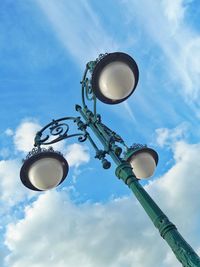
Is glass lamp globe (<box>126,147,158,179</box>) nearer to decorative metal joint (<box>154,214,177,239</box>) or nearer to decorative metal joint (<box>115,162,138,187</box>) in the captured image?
decorative metal joint (<box>115,162,138,187</box>)

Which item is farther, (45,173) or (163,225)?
(45,173)

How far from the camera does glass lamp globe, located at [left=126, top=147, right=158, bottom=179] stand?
6.57 meters

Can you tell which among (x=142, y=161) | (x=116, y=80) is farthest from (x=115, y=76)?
(x=142, y=161)

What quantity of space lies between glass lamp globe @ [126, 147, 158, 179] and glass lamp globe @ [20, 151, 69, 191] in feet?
3.82

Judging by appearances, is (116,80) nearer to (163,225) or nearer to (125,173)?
(125,173)

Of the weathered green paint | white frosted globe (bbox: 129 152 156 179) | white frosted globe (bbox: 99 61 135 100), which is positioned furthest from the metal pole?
white frosted globe (bbox: 129 152 156 179)

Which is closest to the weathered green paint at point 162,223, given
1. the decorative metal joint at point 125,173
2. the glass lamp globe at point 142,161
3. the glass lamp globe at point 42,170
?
the decorative metal joint at point 125,173

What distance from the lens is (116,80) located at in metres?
6.03

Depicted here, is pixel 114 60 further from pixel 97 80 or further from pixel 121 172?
pixel 121 172

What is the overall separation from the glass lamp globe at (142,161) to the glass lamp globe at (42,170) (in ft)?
3.82

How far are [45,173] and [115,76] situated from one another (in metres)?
1.90

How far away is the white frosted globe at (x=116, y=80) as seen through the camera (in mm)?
6012

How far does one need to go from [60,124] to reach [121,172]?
2585mm

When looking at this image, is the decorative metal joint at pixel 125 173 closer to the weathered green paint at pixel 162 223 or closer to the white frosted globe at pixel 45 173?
the weathered green paint at pixel 162 223
